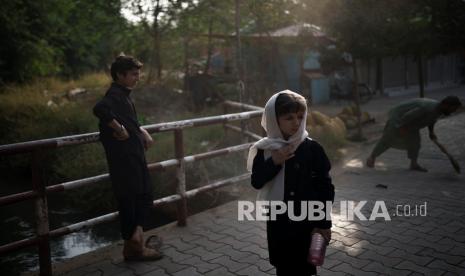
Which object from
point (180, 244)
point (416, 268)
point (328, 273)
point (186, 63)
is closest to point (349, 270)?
point (328, 273)

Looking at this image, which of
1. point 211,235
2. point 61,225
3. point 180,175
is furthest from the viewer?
point 61,225

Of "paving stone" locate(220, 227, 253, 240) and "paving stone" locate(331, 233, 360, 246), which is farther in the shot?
"paving stone" locate(220, 227, 253, 240)

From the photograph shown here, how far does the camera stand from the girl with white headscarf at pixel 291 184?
8.71 ft

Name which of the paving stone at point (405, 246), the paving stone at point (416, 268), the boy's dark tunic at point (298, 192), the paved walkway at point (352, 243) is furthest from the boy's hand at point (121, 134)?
the paving stone at point (405, 246)

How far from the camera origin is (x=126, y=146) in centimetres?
374

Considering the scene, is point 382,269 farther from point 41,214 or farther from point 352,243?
point 41,214

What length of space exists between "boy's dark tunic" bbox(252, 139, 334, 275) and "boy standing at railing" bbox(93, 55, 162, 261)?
1374mm

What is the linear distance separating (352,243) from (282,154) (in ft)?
7.06

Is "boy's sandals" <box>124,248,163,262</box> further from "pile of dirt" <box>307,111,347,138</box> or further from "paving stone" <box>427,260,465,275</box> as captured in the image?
"pile of dirt" <box>307,111,347,138</box>

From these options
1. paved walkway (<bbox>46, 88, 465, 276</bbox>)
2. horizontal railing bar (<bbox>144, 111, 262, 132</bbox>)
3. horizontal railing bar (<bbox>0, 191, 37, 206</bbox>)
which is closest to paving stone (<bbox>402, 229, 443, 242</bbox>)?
paved walkway (<bbox>46, 88, 465, 276</bbox>)

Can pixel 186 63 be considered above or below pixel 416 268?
above

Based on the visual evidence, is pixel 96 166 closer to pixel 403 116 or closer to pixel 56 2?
pixel 403 116

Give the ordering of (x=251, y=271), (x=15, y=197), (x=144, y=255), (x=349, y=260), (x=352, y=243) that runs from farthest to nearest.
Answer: (x=352, y=243) → (x=144, y=255) → (x=349, y=260) → (x=251, y=271) → (x=15, y=197)

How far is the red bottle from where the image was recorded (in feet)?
8.25
